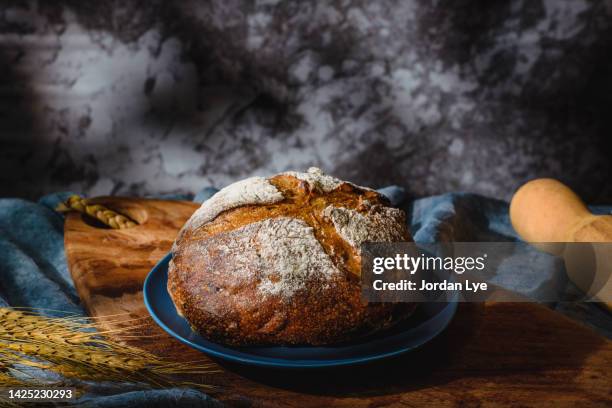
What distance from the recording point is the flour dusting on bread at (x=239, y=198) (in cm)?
121

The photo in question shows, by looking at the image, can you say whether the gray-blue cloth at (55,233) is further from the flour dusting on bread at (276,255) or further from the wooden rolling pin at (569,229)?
the flour dusting on bread at (276,255)

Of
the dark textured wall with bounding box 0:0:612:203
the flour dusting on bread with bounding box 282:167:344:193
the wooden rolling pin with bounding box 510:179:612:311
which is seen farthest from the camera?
the dark textured wall with bounding box 0:0:612:203

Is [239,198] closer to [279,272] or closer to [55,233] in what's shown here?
[279,272]

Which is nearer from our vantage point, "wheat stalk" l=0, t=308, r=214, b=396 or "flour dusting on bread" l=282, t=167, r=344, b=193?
"wheat stalk" l=0, t=308, r=214, b=396

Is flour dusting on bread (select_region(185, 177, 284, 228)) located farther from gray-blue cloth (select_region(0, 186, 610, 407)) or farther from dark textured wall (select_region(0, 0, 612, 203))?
dark textured wall (select_region(0, 0, 612, 203))

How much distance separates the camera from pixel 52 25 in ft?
7.62

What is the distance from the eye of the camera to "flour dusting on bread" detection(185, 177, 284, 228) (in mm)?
1207

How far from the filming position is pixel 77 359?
1.06 metres

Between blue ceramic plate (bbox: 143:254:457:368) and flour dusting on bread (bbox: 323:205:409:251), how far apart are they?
175 millimetres

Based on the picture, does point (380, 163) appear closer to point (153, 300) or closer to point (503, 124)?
point (503, 124)

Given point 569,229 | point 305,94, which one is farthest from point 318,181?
point 305,94

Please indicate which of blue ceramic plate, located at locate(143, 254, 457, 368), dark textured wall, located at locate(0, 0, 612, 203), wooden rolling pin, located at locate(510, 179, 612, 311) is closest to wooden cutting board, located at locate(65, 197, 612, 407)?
blue ceramic plate, located at locate(143, 254, 457, 368)

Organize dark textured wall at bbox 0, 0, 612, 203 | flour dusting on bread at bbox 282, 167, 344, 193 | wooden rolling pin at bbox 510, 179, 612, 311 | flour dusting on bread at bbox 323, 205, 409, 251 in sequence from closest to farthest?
flour dusting on bread at bbox 323, 205, 409, 251
flour dusting on bread at bbox 282, 167, 344, 193
wooden rolling pin at bbox 510, 179, 612, 311
dark textured wall at bbox 0, 0, 612, 203

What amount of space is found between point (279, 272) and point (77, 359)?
1.30 ft
